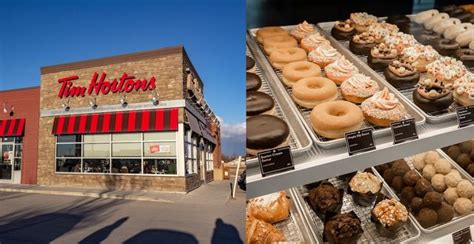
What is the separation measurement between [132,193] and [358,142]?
0.92 meters

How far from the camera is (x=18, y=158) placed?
1717 millimetres

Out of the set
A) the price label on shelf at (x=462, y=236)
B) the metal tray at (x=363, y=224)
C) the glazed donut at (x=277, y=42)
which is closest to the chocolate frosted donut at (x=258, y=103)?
the glazed donut at (x=277, y=42)

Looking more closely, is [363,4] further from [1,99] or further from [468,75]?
[1,99]

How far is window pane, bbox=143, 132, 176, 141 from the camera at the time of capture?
1.71 meters

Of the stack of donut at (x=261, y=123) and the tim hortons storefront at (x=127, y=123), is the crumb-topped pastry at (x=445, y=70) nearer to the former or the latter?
the stack of donut at (x=261, y=123)

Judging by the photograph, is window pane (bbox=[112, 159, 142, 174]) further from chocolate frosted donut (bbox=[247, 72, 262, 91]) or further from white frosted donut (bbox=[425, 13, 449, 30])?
white frosted donut (bbox=[425, 13, 449, 30])

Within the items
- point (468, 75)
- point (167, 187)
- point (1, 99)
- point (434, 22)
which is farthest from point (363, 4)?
point (1, 99)

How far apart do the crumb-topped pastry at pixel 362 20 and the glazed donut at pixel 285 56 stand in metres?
0.41

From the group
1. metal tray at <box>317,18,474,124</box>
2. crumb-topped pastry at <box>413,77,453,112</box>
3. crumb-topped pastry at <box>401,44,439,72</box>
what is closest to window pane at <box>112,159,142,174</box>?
metal tray at <box>317,18,474,124</box>

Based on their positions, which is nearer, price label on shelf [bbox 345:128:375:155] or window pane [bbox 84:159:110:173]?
price label on shelf [bbox 345:128:375:155]

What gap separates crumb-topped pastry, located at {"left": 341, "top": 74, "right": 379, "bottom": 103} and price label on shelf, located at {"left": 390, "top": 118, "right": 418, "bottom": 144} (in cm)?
17

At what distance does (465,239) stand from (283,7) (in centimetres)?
133

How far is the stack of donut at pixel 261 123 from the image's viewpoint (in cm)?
150

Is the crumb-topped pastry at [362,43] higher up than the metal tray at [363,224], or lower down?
higher up
